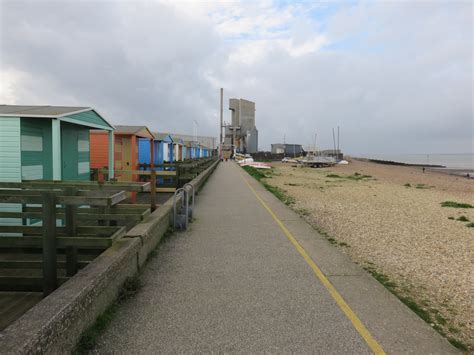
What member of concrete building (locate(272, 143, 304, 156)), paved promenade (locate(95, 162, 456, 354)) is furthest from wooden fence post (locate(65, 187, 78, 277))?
concrete building (locate(272, 143, 304, 156))

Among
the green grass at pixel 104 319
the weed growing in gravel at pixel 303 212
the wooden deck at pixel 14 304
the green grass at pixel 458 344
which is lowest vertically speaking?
the green grass at pixel 458 344

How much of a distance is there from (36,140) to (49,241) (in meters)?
4.70

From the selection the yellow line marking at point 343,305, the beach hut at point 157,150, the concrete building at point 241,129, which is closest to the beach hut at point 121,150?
the beach hut at point 157,150

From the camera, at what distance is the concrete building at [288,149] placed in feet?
449

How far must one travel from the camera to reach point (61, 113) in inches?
310

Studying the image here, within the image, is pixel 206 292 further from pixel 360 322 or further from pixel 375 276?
pixel 375 276

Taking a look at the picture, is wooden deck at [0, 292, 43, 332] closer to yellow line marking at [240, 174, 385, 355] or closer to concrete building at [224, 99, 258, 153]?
yellow line marking at [240, 174, 385, 355]

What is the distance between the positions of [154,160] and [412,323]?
1574 centimetres

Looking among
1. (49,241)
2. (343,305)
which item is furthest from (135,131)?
(343,305)

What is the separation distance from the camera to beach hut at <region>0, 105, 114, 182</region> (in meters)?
7.26

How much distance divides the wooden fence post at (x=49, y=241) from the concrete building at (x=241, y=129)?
115 metres

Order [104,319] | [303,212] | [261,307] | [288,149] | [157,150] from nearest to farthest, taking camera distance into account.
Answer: [104,319] < [261,307] < [303,212] < [157,150] < [288,149]

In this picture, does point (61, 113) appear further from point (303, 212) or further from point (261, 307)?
point (303, 212)

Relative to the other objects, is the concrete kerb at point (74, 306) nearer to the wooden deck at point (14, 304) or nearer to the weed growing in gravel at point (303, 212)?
the wooden deck at point (14, 304)
